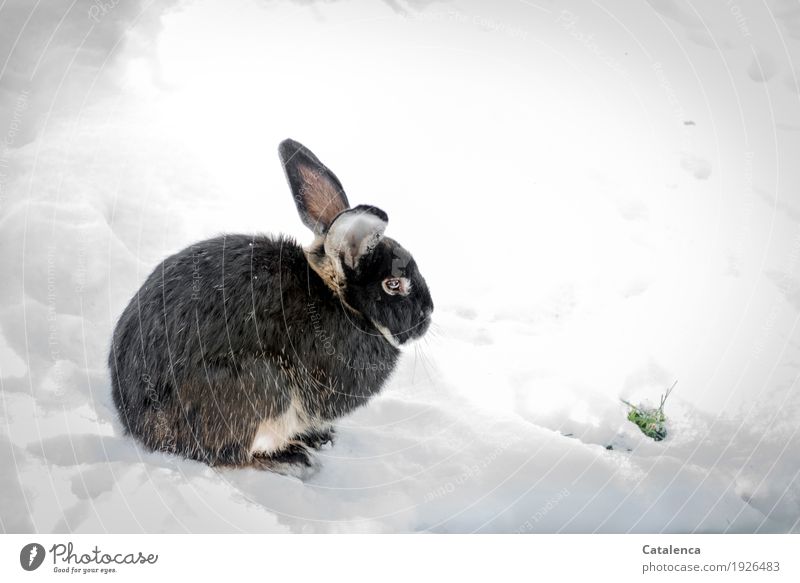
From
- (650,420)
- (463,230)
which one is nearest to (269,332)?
(463,230)

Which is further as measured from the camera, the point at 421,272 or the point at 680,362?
the point at 680,362

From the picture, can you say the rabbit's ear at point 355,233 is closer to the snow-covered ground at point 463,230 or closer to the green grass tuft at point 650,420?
the snow-covered ground at point 463,230

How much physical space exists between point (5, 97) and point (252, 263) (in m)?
0.78

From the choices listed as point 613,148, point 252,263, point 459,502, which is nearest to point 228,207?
point 252,263

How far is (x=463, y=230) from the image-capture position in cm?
183

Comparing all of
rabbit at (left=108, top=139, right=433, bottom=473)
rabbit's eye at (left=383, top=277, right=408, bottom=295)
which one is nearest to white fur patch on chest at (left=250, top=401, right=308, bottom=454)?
rabbit at (left=108, top=139, right=433, bottom=473)

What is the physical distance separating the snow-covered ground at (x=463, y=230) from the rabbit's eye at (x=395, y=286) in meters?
0.19

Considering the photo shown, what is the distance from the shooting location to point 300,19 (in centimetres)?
180
